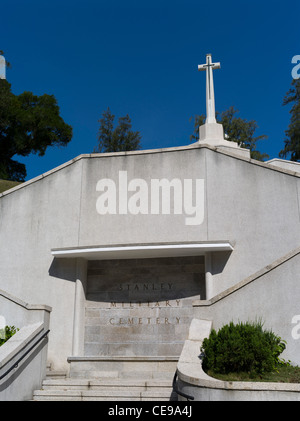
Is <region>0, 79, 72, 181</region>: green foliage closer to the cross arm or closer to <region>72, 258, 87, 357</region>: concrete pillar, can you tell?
the cross arm

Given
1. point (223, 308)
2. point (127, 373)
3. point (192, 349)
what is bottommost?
point (127, 373)

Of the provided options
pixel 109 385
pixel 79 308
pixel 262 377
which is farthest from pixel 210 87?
pixel 262 377

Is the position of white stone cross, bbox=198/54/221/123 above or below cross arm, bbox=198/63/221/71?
below

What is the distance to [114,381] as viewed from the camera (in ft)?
32.7

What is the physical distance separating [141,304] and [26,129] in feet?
101

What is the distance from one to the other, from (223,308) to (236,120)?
35169mm

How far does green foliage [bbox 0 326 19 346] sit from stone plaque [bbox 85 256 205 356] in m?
3.23

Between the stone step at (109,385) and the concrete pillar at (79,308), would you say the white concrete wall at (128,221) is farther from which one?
the stone step at (109,385)

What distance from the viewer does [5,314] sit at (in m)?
11.3

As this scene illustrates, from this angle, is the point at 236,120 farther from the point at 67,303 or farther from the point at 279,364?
the point at 279,364

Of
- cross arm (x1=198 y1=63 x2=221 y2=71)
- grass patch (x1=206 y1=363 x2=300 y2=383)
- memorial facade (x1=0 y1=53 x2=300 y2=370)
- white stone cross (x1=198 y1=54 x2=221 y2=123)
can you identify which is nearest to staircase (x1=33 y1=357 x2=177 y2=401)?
memorial facade (x1=0 y1=53 x2=300 y2=370)

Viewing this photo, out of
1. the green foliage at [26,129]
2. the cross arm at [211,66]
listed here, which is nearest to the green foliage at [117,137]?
the green foliage at [26,129]

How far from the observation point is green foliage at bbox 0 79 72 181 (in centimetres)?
3950
